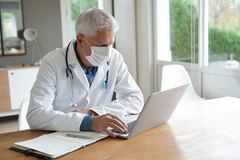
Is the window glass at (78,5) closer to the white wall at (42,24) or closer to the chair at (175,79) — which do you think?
the white wall at (42,24)

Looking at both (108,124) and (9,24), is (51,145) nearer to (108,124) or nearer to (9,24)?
(108,124)

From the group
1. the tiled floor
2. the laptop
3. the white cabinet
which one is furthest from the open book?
the white cabinet

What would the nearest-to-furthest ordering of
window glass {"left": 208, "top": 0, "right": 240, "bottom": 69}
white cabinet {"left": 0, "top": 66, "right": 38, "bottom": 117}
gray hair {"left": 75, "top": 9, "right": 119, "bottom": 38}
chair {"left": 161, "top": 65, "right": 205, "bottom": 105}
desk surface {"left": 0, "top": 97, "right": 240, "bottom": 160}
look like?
desk surface {"left": 0, "top": 97, "right": 240, "bottom": 160} → gray hair {"left": 75, "top": 9, "right": 119, "bottom": 38} → window glass {"left": 208, "top": 0, "right": 240, "bottom": 69} → chair {"left": 161, "top": 65, "right": 205, "bottom": 105} → white cabinet {"left": 0, "top": 66, "right": 38, "bottom": 117}

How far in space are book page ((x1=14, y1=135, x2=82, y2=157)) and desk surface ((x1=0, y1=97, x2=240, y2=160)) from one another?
0.03m

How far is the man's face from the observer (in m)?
1.49

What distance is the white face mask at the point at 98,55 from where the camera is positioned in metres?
1.54

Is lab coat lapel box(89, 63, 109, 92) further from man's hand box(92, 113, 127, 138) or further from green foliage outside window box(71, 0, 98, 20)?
green foliage outside window box(71, 0, 98, 20)

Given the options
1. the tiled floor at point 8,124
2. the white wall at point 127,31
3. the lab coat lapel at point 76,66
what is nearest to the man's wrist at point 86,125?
the lab coat lapel at point 76,66

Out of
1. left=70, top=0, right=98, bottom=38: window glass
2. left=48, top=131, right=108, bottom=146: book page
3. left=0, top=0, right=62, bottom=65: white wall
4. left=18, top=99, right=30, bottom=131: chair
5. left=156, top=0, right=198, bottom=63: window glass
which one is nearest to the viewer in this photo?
left=48, top=131, right=108, bottom=146: book page

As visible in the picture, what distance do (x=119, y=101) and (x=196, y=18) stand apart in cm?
189

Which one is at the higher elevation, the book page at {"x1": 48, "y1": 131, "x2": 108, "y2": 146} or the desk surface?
the book page at {"x1": 48, "y1": 131, "x2": 108, "y2": 146}

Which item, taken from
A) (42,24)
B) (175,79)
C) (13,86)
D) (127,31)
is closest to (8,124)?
(13,86)

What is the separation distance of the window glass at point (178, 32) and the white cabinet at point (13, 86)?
1.94m

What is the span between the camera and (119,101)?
1614 mm
